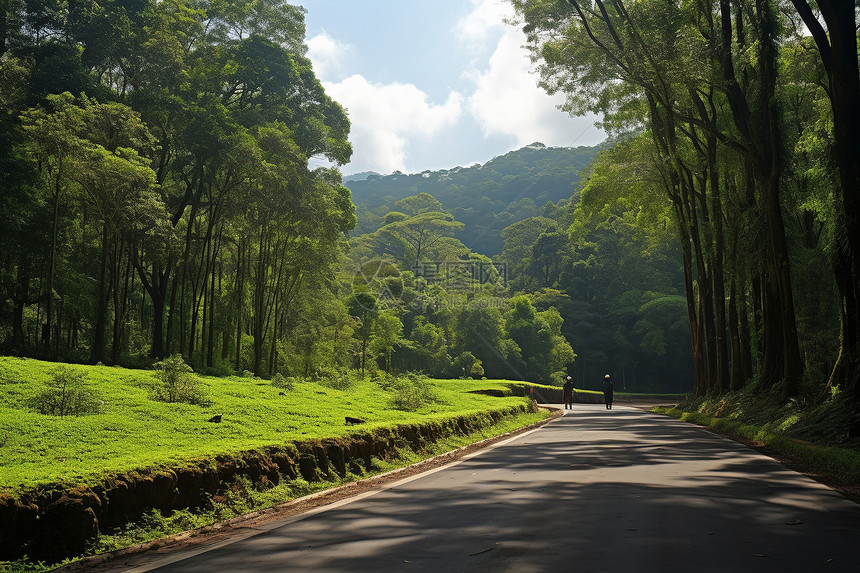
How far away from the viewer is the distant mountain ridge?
132500mm

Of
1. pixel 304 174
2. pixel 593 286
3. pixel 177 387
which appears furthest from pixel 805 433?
pixel 593 286

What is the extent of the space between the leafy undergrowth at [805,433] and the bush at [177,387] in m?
9.84

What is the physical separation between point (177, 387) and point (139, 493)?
23.6ft

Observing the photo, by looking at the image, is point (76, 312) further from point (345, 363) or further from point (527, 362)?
point (527, 362)

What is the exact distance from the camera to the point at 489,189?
527 ft

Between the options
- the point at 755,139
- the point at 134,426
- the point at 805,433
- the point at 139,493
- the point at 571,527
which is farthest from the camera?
the point at 755,139

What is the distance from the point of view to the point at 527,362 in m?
66.4

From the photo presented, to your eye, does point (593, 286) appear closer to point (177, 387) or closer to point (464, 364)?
point (464, 364)

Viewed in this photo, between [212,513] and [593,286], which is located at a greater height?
[593,286]

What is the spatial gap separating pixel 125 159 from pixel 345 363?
21.5 meters

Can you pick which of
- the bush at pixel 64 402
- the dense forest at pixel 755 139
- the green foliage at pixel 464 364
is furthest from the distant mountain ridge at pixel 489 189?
the bush at pixel 64 402

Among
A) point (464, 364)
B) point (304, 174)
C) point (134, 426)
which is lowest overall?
point (134, 426)

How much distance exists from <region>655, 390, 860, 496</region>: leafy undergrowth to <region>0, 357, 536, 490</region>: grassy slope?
21.7ft

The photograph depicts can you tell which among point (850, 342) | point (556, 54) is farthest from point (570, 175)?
point (850, 342)
